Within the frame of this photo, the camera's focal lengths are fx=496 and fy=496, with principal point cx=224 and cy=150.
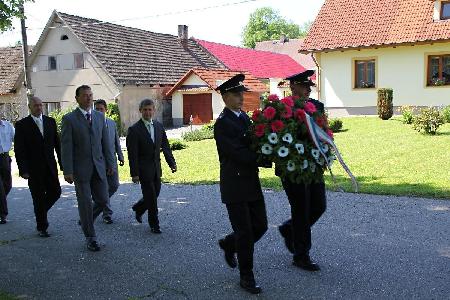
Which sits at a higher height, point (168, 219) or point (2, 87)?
point (2, 87)

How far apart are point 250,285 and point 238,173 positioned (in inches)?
39.4

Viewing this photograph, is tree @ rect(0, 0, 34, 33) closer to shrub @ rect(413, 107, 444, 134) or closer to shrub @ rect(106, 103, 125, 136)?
shrub @ rect(413, 107, 444, 134)

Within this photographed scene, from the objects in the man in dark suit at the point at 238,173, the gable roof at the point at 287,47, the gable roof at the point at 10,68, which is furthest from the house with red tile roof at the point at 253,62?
the man in dark suit at the point at 238,173

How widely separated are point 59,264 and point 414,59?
21.7m

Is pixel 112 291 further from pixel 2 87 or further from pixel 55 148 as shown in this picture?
pixel 2 87

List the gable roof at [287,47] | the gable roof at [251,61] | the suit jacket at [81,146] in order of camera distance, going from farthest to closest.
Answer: the gable roof at [287,47] < the gable roof at [251,61] < the suit jacket at [81,146]

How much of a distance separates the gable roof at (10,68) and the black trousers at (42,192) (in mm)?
28840

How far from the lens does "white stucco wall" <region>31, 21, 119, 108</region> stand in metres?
29.0

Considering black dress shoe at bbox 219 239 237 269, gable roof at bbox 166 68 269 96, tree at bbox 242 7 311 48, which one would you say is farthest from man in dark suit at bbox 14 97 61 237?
tree at bbox 242 7 311 48

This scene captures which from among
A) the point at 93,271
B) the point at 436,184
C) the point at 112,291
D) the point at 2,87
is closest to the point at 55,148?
the point at 93,271

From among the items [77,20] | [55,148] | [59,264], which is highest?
[77,20]

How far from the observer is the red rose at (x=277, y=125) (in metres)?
4.37

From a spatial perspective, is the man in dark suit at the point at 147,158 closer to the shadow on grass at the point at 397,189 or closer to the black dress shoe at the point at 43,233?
the black dress shoe at the point at 43,233

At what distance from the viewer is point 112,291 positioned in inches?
180
